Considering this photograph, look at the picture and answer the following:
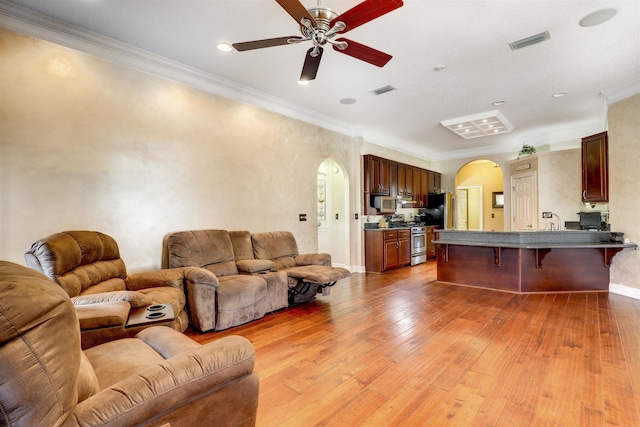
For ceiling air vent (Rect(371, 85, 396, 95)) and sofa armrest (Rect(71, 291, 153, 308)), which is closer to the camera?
sofa armrest (Rect(71, 291, 153, 308))

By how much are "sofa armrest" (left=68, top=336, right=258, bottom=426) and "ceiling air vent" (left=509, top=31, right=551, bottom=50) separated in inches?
153

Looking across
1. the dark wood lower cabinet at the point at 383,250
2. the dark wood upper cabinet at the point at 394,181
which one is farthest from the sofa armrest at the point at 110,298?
the dark wood upper cabinet at the point at 394,181

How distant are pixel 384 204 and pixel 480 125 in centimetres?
242

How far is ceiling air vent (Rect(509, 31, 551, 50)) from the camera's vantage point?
3.10 m

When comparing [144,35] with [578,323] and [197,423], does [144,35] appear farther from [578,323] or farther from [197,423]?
[578,323]

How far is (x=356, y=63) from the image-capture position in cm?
362

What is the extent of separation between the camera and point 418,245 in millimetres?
7352

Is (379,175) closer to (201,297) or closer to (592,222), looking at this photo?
(592,222)

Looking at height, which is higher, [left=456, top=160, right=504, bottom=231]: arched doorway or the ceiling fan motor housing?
the ceiling fan motor housing

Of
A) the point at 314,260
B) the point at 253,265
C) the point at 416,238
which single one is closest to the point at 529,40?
the point at 314,260

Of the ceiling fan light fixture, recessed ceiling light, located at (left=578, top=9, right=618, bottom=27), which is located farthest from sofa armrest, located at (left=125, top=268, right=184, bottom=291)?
the ceiling fan light fixture

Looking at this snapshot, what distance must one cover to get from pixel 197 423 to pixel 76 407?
394 mm

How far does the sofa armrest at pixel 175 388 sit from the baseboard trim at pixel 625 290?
18.0ft

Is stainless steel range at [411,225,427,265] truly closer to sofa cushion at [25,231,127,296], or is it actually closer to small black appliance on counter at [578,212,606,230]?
small black appliance on counter at [578,212,606,230]
